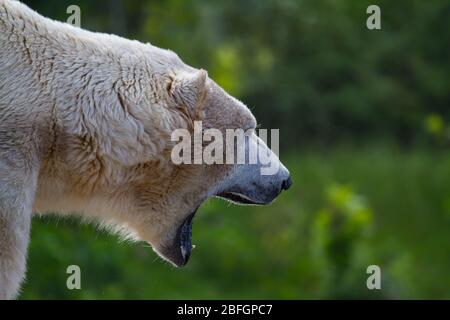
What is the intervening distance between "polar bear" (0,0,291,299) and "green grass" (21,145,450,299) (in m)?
2.64

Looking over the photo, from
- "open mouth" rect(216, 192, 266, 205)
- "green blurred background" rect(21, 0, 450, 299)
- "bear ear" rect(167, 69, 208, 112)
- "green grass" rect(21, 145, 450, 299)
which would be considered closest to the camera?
"bear ear" rect(167, 69, 208, 112)

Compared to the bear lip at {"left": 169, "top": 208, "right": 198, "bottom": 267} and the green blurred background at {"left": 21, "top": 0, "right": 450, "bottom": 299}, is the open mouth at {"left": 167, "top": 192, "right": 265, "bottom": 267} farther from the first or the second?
the green blurred background at {"left": 21, "top": 0, "right": 450, "bottom": 299}

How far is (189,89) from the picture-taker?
3.81m

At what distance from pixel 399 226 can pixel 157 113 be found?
884 centimetres

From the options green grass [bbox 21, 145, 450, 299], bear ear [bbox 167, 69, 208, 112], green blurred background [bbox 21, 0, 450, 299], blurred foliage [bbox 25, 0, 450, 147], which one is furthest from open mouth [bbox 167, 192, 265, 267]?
blurred foliage [bbox 25, 0, 450, 147]

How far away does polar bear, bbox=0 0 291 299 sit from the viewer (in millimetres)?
3451

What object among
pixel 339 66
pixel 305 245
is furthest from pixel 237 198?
pixel 339 66

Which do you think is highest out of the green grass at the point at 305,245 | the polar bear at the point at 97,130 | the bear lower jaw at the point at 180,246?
the polar bear at the point at 97,130

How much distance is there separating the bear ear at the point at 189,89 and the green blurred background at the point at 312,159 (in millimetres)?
1725

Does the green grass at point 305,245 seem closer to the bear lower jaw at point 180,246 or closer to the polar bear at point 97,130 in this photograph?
the bear lower jaw at point 180,246

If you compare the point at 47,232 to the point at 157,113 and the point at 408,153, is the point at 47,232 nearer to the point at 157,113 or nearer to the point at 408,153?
the point at 157,113

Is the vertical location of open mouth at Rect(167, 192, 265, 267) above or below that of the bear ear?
below

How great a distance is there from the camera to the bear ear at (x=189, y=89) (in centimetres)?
380

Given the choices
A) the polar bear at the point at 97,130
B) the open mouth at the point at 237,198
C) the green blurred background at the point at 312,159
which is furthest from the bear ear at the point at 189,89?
the green blurred background at the point at 312,159
